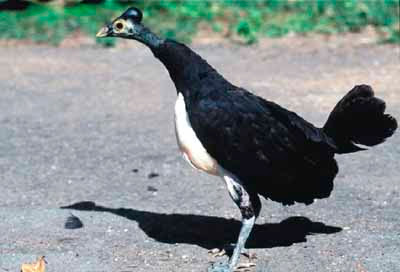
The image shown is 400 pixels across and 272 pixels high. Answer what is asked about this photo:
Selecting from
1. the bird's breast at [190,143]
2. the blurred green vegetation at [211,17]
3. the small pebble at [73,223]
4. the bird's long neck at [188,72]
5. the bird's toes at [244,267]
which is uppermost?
the bird's long neck at [188,72]

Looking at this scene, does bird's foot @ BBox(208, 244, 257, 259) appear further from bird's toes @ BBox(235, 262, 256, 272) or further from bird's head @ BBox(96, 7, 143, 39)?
bird's head @ BBox(96, 7, 143, 39)

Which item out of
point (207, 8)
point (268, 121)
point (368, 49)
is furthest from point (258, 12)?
point (268, 121)

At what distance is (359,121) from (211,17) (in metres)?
5.89

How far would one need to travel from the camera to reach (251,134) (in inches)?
210

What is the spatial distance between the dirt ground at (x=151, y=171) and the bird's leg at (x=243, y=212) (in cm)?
12

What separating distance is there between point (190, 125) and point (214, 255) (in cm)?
78

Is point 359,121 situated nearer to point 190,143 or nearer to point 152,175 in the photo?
point 190,143

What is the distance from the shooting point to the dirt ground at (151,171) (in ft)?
18.7

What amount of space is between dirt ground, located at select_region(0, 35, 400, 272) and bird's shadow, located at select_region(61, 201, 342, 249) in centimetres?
1

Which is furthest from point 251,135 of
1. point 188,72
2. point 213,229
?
point 213,229

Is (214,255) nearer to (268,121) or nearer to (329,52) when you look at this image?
(268,121)

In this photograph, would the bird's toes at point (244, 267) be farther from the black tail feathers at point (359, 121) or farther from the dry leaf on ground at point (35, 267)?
the dry leaf on ground at point (35, 267)

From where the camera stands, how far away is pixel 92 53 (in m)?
10.5

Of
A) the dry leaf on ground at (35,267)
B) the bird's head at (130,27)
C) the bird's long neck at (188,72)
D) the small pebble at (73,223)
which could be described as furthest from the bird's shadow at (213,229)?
the bird's head at (130,27)
